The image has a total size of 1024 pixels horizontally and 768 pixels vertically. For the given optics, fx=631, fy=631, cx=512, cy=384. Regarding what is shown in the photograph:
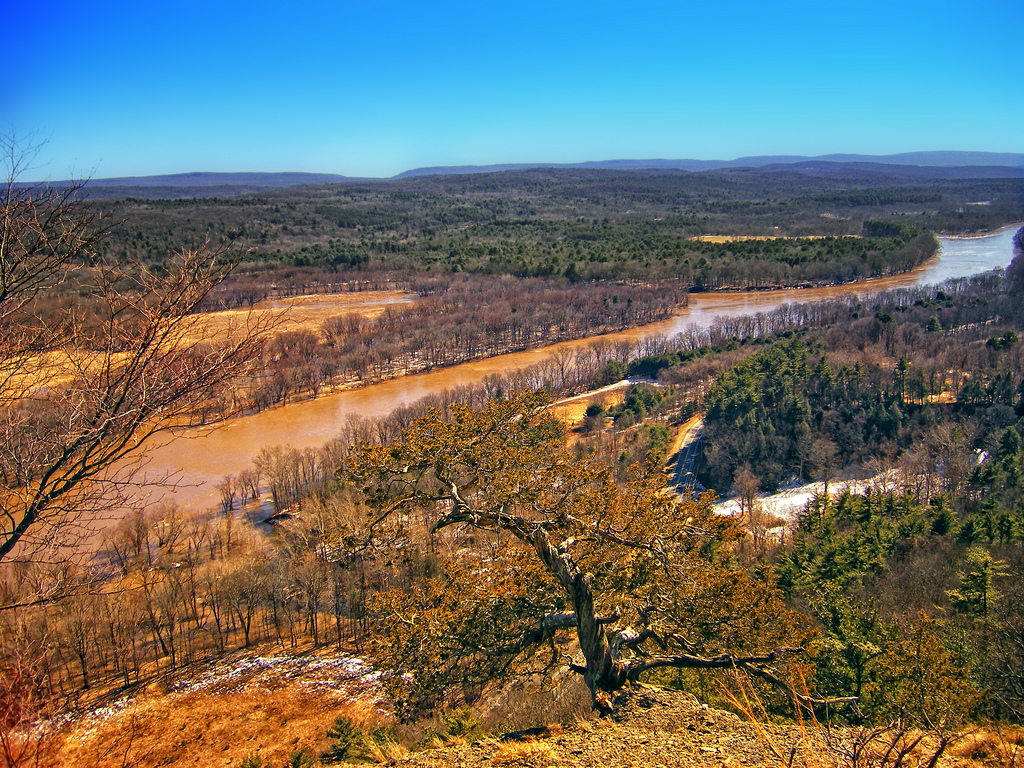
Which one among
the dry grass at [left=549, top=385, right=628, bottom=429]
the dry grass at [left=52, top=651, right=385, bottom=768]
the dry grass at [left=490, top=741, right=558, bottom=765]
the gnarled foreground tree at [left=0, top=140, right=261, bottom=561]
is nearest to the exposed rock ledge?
the dry grass at [left=490, top=741, right=558, bottom=765]

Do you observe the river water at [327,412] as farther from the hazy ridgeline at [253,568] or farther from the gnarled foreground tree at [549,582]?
the gnarled foreground tree at [549,582]

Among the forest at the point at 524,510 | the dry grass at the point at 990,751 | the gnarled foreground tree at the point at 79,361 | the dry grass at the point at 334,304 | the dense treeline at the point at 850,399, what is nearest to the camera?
the gnarled foreground tree at the point at 79,361

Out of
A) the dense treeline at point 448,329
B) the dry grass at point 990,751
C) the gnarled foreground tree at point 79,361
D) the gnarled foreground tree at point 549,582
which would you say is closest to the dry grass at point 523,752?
the gnarled foreground tree at point 549,582

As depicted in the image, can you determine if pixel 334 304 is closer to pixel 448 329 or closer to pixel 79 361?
pixel 448 329

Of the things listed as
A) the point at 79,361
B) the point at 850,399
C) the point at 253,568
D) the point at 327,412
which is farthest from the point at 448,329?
the point at 79,361

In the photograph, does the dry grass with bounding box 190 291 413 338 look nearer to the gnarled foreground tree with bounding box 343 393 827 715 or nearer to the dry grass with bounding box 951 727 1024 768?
the gnarled foreground tree with bounding box 343 393 827 715

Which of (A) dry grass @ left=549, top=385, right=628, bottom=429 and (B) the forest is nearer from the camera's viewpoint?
(B) the forest
